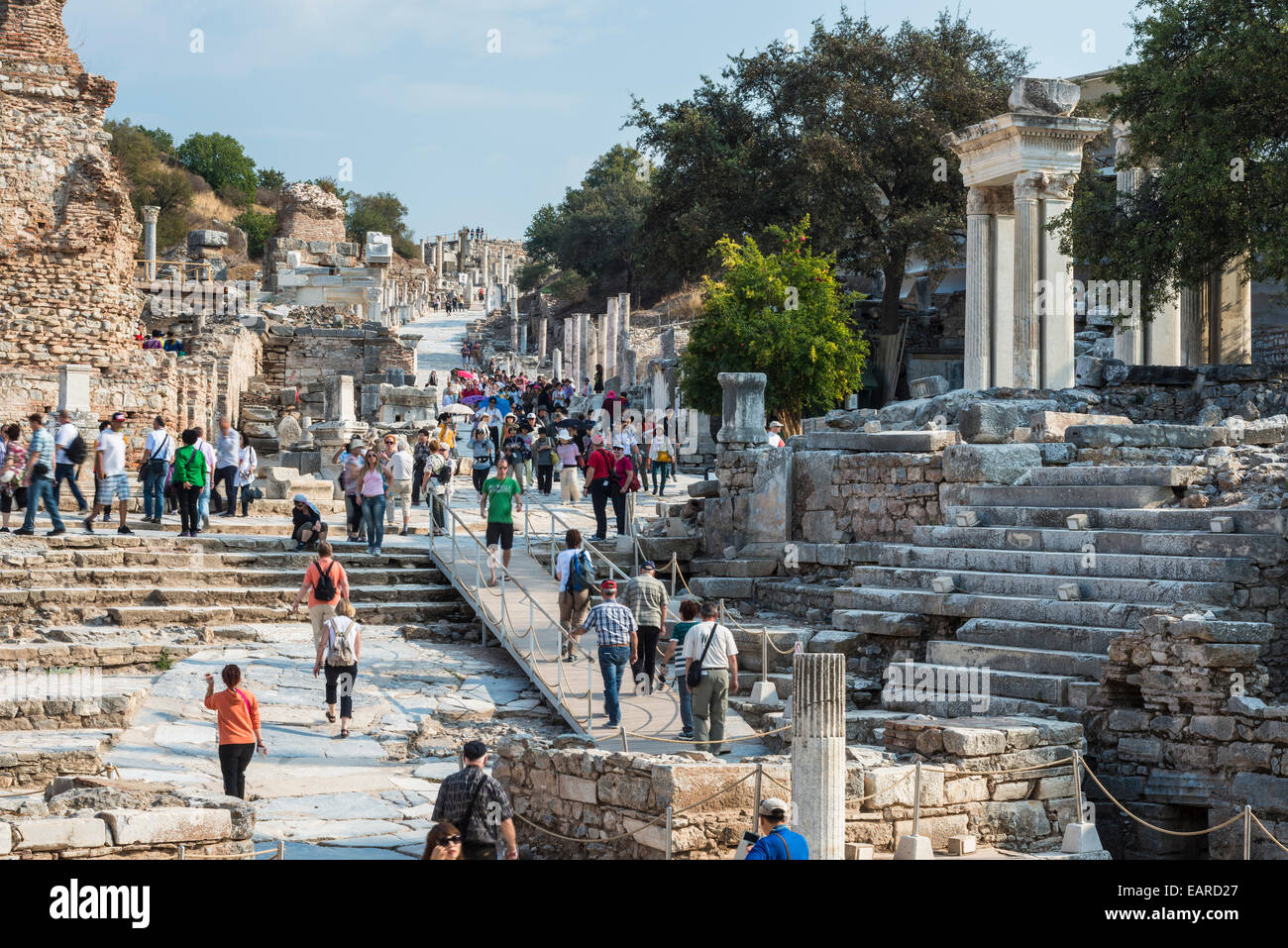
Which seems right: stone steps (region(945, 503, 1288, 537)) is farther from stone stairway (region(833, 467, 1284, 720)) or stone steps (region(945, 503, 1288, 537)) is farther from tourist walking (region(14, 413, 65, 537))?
tourist walking (region(14, 413, 65, 537))

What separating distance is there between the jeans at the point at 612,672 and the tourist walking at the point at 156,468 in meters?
8.02

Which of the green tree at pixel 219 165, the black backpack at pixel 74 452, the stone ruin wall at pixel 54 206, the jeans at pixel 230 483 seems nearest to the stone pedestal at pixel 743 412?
the jeans at pixel 230 483

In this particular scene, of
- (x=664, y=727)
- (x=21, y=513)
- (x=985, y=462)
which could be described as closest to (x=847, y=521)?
(x=985, y=462)

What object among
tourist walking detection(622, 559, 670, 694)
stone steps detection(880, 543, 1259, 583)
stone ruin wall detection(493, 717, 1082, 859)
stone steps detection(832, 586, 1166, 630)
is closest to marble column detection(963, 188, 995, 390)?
stone steps detection(880, 543, 1259, 583)

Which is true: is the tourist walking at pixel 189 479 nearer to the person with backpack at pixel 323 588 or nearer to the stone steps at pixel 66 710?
the person with backpack at pixel 323 588

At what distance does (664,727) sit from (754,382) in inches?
312

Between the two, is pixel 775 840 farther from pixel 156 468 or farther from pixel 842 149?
pixel 842 149

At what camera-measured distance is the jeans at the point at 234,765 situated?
9.52 metres

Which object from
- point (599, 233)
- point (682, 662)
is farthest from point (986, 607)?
point (599, 233)

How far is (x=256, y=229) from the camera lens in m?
66.0

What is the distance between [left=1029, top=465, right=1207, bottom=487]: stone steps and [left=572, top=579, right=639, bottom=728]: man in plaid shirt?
5.23 metres

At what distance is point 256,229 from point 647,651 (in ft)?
189

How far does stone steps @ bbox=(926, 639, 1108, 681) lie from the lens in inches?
450
